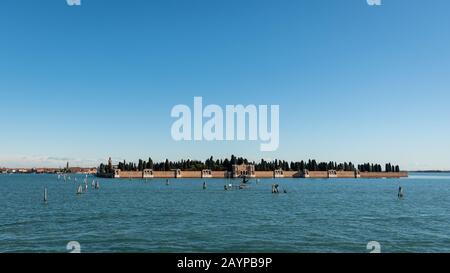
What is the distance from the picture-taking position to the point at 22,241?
2377cm

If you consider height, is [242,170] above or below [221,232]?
above

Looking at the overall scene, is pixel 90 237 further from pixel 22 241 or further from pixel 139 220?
pixel 139 220

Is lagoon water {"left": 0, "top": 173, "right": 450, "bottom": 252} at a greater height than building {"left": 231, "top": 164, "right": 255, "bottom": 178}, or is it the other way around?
building {"left": 231, "top": 164, "right": 255, "bottom": 178}

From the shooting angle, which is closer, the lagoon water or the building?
the lagoon water

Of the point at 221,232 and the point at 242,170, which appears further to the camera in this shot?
the point at 242,170

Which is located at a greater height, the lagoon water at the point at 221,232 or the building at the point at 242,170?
the building at the point at 242,170

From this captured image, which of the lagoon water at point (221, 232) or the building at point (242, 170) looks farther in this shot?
the building at point (242, 170)
